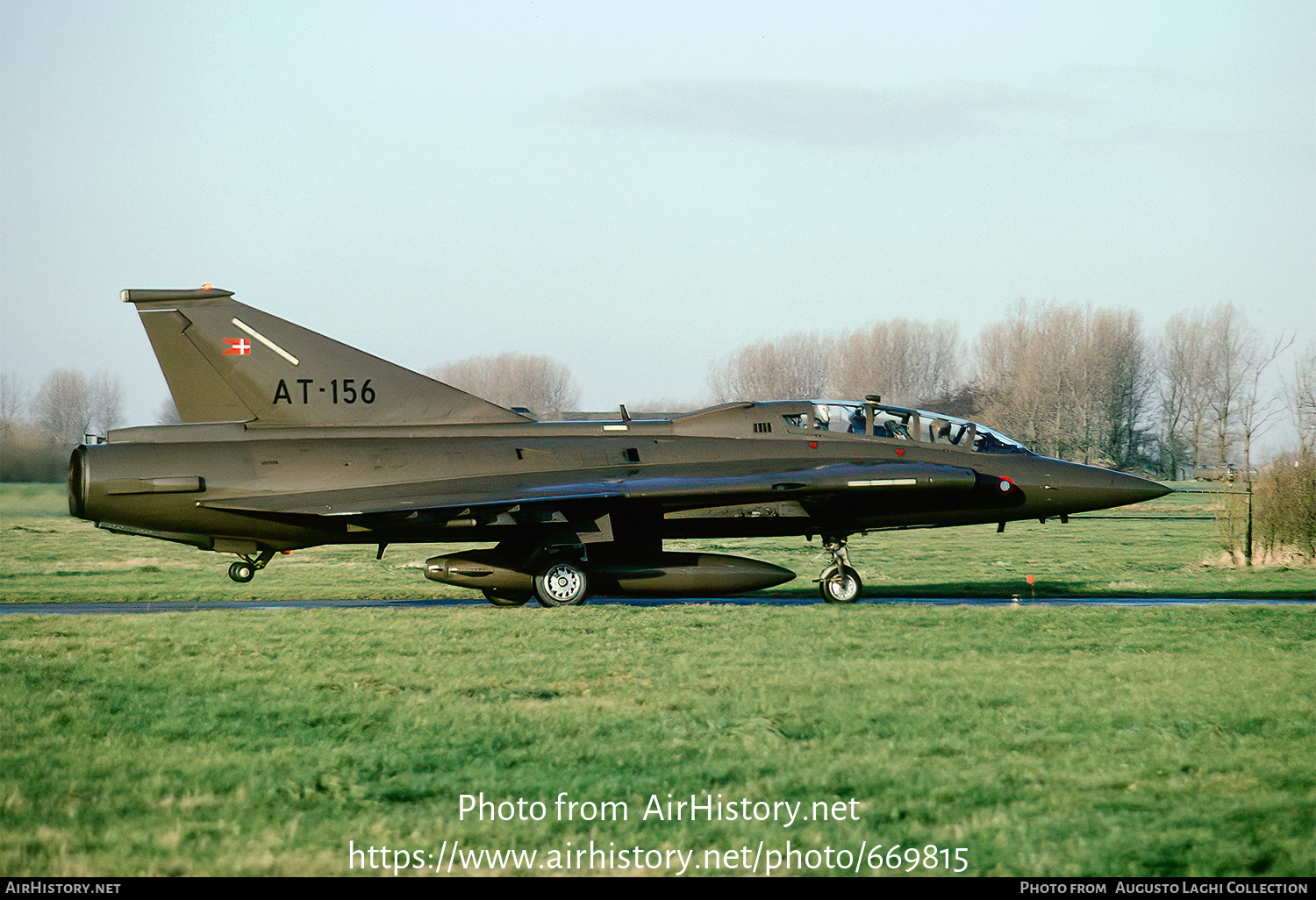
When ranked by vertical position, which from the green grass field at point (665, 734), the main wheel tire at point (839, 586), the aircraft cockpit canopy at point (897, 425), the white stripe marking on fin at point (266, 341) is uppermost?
the white stripe marking on fin at point (266, 341)

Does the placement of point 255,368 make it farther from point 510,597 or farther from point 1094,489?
point 1094,489

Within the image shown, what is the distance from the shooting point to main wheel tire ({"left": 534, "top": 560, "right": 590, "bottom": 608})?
17734mm

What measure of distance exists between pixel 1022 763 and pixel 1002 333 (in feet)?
241

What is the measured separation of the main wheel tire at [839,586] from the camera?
1869cm

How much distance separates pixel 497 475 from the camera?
60.0 feet

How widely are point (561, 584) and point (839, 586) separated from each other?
4652 millimetres

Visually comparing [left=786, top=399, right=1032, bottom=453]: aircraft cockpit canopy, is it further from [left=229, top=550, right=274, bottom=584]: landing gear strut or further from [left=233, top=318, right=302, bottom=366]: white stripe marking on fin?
[left=229, top=550, right=274, bottom=584]: landing gear strut

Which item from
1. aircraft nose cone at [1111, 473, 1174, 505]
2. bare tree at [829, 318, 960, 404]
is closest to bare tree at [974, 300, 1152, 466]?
bare tree at [829, 318, 960, 404]

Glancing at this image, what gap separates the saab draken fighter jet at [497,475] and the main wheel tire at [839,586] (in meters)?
0.03

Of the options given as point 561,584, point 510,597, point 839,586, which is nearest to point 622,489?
point 561,584

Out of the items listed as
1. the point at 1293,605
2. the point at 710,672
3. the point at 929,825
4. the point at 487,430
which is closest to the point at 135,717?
the point at 710,672

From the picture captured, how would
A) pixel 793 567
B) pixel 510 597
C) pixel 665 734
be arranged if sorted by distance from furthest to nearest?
pixel 793 567 → pixel 510 597 → pixel 665 734

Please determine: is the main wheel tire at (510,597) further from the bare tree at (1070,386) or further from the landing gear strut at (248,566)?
the bare tree at (1070,386)

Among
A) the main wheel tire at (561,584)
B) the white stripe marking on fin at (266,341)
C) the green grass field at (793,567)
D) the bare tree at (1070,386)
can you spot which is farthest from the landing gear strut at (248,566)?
the bare tree at (1070,386)
